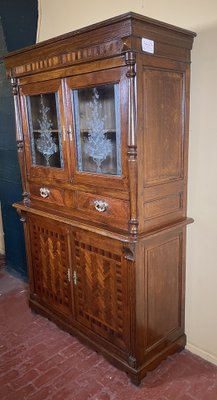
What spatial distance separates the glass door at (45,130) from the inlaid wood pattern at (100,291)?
529 mm

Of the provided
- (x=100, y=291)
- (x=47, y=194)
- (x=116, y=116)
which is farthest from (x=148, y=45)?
(x=100, y=291)

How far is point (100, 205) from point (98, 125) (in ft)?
1.46

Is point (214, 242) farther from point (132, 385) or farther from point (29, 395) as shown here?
point (29, 395)

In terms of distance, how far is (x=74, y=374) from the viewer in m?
2.01

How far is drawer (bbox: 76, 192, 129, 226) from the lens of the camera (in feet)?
5.74

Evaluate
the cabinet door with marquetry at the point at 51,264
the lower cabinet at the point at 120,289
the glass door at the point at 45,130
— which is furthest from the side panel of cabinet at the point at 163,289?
the glass door at the point at 45,130

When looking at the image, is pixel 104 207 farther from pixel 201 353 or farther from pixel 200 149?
pixel 201 353

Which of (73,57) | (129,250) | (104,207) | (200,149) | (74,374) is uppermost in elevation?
(73,57)

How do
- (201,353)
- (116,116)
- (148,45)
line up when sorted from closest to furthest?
(148,45), (116,116), (201,353)

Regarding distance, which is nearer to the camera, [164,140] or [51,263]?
[164,140]

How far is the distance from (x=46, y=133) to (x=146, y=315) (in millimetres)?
1292

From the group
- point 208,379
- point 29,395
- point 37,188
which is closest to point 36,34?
point 37,188

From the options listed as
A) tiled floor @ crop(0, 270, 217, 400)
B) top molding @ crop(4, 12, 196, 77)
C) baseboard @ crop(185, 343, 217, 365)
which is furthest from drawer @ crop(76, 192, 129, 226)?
baseboard @ crop(185, 343, 217, 365)

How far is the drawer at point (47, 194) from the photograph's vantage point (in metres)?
2.13
